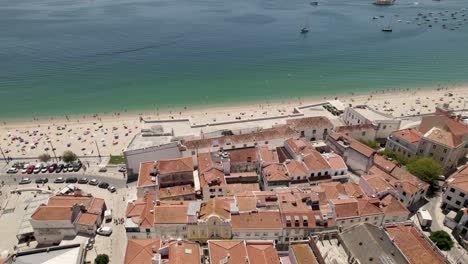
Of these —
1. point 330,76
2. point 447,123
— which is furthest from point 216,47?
point 447,123

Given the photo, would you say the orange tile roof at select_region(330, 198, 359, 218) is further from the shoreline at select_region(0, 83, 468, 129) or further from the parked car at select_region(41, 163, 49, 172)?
the parked car at select_region(41, 163, 49, 172)

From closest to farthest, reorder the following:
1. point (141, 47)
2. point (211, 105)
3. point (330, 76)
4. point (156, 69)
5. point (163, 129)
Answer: point (163, 129), point (211, 105), point (330, 76), point (156, 69), point (141, 47)

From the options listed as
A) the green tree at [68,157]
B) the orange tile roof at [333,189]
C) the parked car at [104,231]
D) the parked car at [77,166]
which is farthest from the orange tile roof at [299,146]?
the green tree at [68,157]

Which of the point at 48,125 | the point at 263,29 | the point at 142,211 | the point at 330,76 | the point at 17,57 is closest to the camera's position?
the point at 142,211

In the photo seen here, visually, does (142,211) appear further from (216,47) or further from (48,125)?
(216,47)

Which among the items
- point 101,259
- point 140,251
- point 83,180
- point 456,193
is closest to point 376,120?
point 456,193

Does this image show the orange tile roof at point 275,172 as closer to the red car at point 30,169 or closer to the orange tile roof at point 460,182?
the orange tile roof at point 460,182

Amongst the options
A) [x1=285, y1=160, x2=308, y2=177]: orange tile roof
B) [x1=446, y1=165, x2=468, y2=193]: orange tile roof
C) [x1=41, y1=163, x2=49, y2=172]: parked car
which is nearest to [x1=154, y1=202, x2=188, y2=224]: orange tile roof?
[x1=285, y1=160, x2=308, y2=177]: orange tile roof
